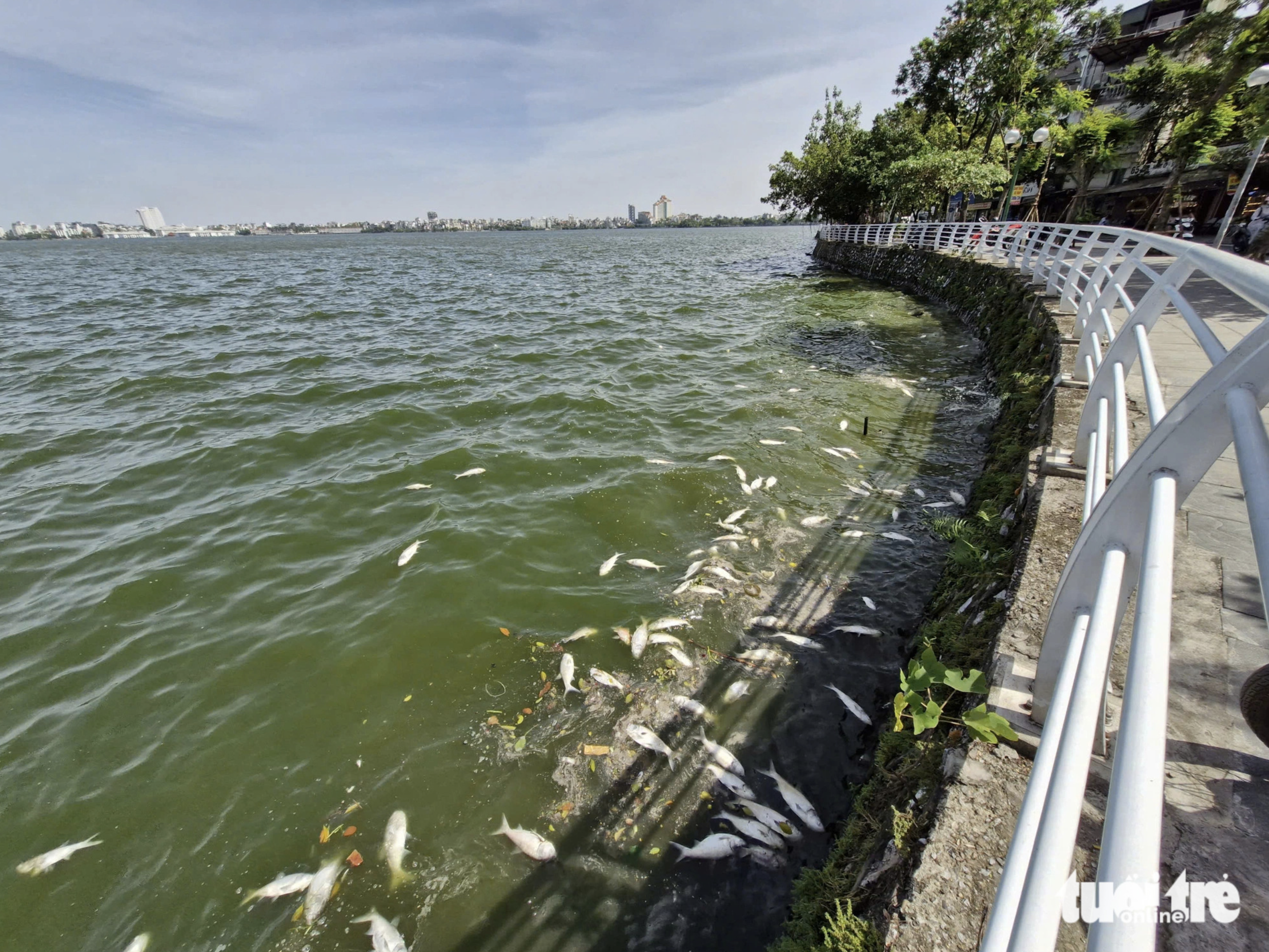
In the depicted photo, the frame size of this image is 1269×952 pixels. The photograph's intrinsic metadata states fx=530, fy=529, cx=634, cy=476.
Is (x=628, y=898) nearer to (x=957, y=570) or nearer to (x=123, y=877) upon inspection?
(x=123, y=877)

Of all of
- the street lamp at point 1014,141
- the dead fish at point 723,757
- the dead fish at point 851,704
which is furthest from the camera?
the street lamp at point 1014,141

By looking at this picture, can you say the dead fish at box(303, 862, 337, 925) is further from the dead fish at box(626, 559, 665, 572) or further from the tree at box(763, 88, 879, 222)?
the tree at box(763, 88, 879, 222)

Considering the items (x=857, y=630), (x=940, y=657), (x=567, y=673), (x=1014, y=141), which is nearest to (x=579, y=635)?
(x=567, y=673)

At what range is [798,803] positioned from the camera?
3414 millimetres

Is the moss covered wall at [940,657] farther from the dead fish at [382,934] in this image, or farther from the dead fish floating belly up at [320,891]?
the dead fish floating belly up at [320,891]

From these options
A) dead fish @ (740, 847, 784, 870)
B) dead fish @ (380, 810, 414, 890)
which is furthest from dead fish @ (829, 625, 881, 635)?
dead fish @ (380, 810, 414, 890)

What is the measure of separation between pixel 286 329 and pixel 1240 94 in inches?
1451

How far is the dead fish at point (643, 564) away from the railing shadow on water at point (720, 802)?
1205 mm

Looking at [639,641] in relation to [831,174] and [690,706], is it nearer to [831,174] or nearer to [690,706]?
[690,706]

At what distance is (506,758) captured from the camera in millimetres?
3854

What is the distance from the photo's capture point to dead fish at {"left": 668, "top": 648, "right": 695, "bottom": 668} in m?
4.52

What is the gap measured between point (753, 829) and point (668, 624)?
185 cm

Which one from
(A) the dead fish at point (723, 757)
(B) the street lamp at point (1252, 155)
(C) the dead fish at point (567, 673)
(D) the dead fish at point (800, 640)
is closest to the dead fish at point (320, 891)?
(C) the dead fish at point (567, 673)

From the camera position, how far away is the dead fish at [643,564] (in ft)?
18.8
